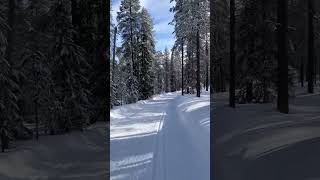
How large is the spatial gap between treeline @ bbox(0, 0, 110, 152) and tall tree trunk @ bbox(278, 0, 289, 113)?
2.89 m

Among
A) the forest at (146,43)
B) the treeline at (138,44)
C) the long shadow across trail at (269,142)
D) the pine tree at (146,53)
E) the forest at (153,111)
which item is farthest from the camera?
the pine tree at (146,53)

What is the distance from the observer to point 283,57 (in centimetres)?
666

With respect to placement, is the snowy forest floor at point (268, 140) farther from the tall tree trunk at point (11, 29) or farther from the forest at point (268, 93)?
the tall tree trunk at point (11, 29)

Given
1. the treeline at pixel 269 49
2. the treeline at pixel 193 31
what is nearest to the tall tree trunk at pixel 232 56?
the treeline at pixel 269 49

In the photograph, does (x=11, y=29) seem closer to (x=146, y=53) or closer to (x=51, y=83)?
(x=51, y=83)

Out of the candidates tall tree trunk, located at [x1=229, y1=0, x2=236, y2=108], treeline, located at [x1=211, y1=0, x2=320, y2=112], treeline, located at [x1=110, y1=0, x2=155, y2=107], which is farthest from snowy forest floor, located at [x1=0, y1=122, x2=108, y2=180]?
treeline, located at [x1=110, y1=0, x2=155, y2=107]

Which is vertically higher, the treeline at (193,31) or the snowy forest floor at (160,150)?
the treeline at (193,31)

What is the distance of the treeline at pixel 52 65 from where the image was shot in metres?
6.56

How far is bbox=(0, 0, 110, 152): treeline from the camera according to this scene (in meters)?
6.56

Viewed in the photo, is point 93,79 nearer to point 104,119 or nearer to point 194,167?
point 104,119

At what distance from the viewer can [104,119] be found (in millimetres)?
7980

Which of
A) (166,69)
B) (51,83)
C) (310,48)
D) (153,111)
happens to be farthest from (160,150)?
(166,69)

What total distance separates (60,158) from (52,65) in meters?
1.47

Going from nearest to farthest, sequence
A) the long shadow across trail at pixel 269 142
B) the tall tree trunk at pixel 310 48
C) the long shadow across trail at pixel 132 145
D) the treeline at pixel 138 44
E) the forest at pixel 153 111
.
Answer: the long shadow across trail at pixel 269 142 < the tall tree trunk at pixel 310 48 < the long shadow across trail at pixel 132 145 < the forest at pixel 153 111 < the treeline at pixel 138 44
